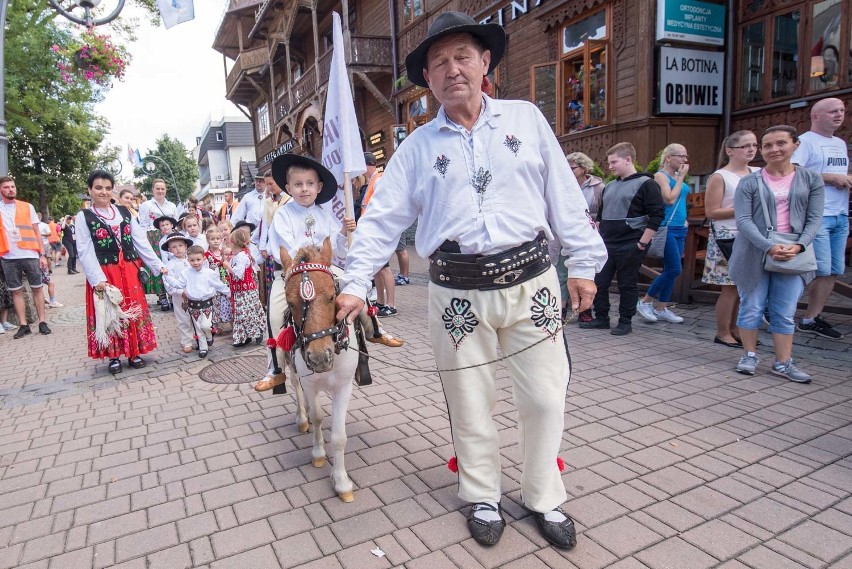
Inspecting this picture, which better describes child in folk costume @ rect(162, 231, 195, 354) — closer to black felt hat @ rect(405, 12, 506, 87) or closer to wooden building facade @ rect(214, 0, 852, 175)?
black felt hat @ rect(405, 12, 506, 87)

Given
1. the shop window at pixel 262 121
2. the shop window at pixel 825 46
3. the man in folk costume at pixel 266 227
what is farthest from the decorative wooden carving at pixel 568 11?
the shop window at pixel 262 121

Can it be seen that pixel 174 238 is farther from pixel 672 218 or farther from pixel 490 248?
pixel 672 218

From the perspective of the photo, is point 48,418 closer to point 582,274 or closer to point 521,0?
point 582,274

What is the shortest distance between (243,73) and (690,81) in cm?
2474

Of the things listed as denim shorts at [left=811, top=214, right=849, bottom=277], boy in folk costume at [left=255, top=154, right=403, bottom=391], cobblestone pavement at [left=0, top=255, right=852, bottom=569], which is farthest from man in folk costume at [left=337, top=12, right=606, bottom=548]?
denim shorts at [left=811, top=214, right=849, bottom=277]

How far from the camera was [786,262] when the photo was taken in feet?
14.2

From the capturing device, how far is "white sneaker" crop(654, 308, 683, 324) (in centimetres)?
673

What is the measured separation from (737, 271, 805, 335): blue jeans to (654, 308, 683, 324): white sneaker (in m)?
1.97

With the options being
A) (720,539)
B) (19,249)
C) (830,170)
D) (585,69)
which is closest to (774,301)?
(830,170)

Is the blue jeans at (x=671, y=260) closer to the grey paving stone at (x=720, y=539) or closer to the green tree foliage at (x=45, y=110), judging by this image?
the grey paving stone at (x=720, y=539)

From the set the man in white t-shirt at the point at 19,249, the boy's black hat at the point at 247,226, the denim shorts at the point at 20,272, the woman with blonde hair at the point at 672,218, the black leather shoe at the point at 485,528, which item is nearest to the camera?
the black leather shoe at the point at 485,528

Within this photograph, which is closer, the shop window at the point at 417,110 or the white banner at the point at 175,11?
the white banner at the point at 175,11

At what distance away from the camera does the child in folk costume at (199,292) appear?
21.9ft

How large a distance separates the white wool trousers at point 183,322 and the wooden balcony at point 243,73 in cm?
2424
